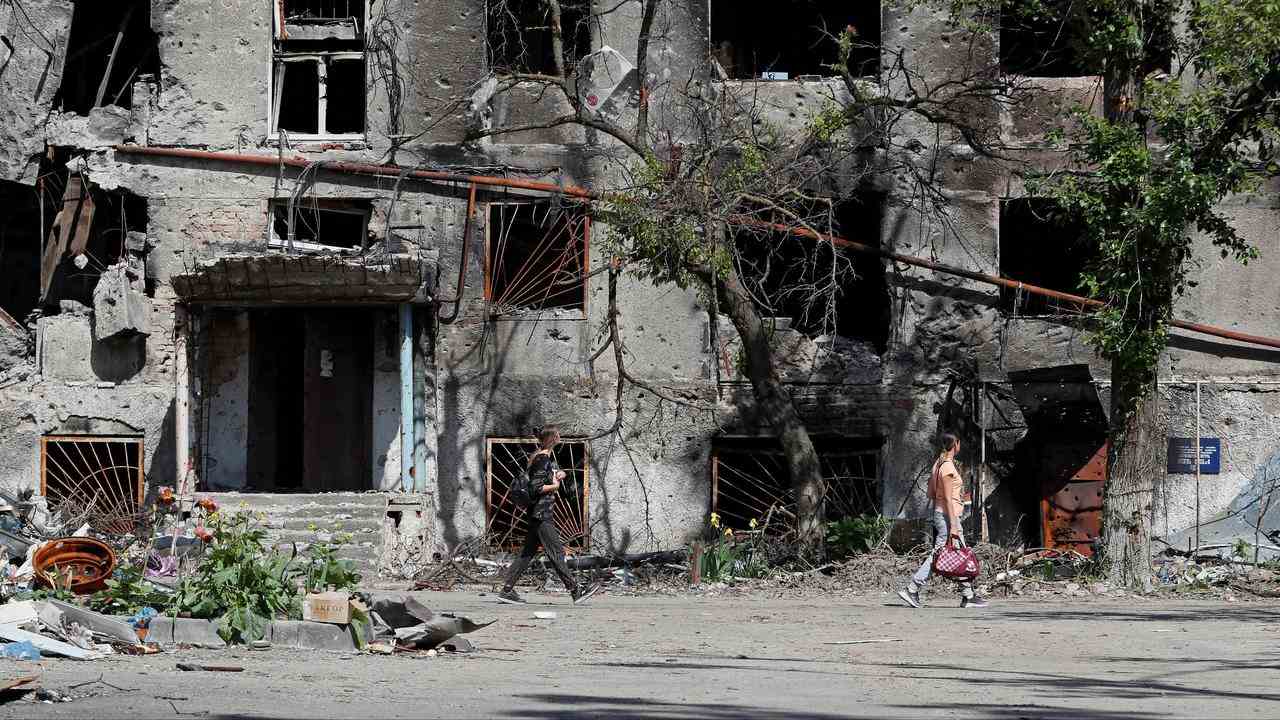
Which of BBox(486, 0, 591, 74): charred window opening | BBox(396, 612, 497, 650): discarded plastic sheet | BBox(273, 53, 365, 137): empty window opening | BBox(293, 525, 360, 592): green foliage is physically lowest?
BBox(396, 612, 497, 650): discarded plastic sheet

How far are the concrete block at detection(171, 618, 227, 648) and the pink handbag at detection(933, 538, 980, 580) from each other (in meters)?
6.53

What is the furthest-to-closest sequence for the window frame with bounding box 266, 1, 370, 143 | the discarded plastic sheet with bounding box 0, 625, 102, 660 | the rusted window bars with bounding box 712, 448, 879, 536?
1. the window frame with bounding box 266, 1, 370, 143
2. the rusted window bars with bounding box 712, 448, 879, 536
3. the discarded plastic sheet with bounding box 0, 625, 102, 660

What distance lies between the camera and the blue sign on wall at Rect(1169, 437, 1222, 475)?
18.9 m

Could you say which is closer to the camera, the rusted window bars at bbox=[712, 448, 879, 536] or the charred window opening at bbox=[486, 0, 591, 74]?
the rusted window bars at bbox=[712, 448, 879, 536]

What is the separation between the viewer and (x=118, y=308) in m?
19.2

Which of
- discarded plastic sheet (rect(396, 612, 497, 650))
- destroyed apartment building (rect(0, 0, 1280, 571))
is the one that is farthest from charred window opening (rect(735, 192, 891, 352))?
discarded plastic sheet (rect(396, 612, 497, 650))

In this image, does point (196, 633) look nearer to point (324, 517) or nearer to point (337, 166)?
point (324, 517)

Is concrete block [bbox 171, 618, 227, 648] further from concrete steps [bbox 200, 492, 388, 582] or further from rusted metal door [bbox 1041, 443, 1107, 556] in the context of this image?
rusted metal door [bbox 1041, 443, 1107, 556]

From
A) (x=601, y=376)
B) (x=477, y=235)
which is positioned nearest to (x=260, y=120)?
(x=477, y=235)

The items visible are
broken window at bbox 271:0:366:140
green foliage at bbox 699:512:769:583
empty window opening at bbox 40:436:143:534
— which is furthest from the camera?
broken window at bbox 271:0:366:140

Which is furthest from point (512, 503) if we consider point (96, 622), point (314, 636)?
point (96, 622)

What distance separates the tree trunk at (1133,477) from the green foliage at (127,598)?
381 inches

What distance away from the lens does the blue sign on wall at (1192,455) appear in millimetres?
18938

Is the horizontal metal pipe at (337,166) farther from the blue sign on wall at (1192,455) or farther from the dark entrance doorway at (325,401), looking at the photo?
the blue sign on wall at (1192,455)
